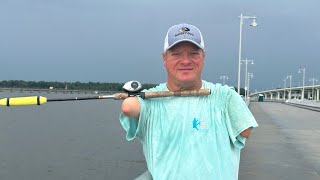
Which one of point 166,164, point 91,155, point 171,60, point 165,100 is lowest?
point 91,155

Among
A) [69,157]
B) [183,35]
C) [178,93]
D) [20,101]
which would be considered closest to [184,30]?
[183,35]

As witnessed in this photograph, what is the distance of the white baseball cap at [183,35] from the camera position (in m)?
2.74

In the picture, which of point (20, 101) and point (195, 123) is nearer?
point (195, 123)

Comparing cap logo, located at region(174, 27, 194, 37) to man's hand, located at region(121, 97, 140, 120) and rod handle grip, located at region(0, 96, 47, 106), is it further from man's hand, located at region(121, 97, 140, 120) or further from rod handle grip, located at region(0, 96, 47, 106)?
rod handle grip, located at region(0, 96, 47, 106)

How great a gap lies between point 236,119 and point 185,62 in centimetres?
42

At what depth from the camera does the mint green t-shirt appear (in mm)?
2693

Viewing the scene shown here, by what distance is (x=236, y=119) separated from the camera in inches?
112

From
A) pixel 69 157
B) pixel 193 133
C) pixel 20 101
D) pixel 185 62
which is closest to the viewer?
pixel 193 133

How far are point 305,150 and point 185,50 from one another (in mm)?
12367

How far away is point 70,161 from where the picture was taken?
19.9 meters

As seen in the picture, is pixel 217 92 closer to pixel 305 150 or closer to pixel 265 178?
pixel 265 178

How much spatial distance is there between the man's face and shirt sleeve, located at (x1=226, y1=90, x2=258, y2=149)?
230 millimetres

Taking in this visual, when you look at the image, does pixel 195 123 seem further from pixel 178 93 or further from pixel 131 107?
pixel 131 107

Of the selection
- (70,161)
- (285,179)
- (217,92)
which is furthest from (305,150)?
(217,92)
